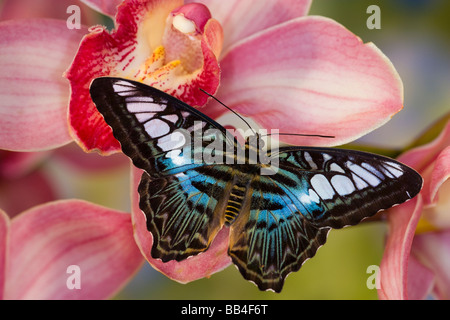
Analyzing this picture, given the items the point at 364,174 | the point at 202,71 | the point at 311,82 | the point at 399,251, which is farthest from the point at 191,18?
the point at 399,251

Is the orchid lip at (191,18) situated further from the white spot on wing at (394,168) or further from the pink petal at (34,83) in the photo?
the white spot on wing at (394,168)

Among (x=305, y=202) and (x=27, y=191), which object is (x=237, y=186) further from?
(x=27, y=191)

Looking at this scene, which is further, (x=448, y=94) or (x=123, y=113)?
(x=448, y=94)

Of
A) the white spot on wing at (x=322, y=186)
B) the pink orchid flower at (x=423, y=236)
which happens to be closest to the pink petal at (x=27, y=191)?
the white spot on wing at (x=322, y=186)
